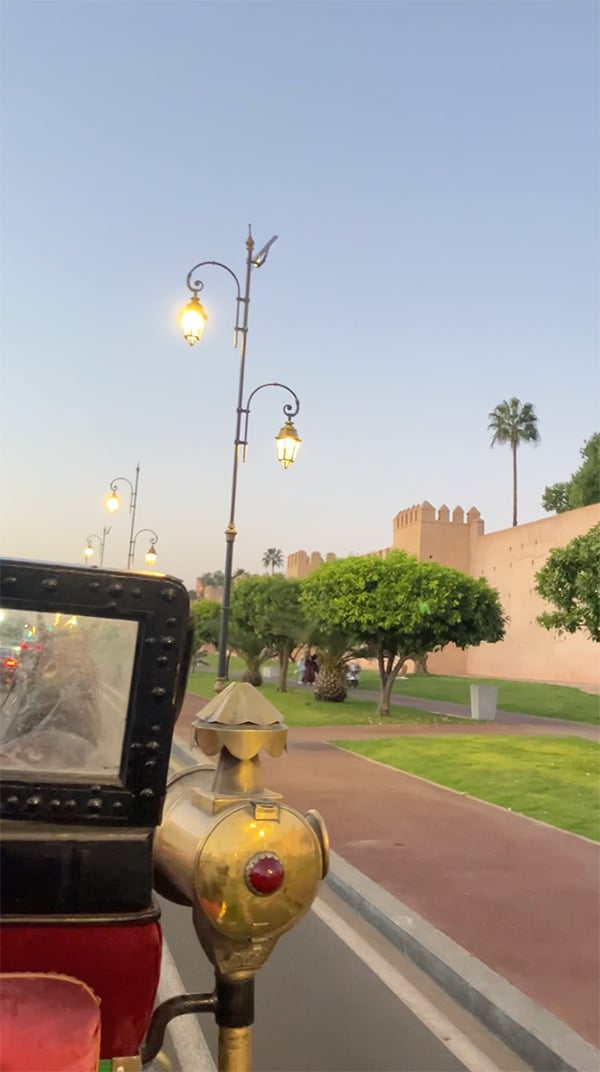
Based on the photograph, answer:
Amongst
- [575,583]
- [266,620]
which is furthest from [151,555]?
[575,583]

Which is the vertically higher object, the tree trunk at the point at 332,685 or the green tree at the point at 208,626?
the green tree at the point at 208,626

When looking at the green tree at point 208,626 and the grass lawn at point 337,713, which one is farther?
the green tree at point 208,626

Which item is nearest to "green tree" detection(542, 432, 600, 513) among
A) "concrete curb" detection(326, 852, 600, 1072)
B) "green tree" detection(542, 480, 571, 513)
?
"green tree" detection(542, 480, 571, 513)

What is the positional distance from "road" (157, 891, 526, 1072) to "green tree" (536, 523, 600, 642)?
26.4ft

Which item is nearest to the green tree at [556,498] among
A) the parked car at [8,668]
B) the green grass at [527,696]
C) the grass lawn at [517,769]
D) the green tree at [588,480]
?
the green tree at [588,480]

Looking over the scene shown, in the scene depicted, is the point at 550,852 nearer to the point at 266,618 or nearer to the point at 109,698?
the point at 109,698

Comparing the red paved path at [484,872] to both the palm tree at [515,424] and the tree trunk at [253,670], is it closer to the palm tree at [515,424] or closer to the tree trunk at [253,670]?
the tree trunk at [253,670]

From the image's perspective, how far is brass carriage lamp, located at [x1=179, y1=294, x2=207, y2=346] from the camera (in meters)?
12.4

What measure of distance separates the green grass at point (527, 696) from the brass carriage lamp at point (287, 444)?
1345cm

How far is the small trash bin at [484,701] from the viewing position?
22109 mm

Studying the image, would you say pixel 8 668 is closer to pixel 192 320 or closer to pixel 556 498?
pixel 192 320

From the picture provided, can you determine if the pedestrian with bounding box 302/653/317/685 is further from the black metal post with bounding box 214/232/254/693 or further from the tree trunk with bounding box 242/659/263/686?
the black metal post with bounding box 214/232/254/693

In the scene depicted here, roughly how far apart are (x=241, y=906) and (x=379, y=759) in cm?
1221

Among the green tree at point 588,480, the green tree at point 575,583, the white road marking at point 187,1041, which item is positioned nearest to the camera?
the white road marking at point 187,1041
